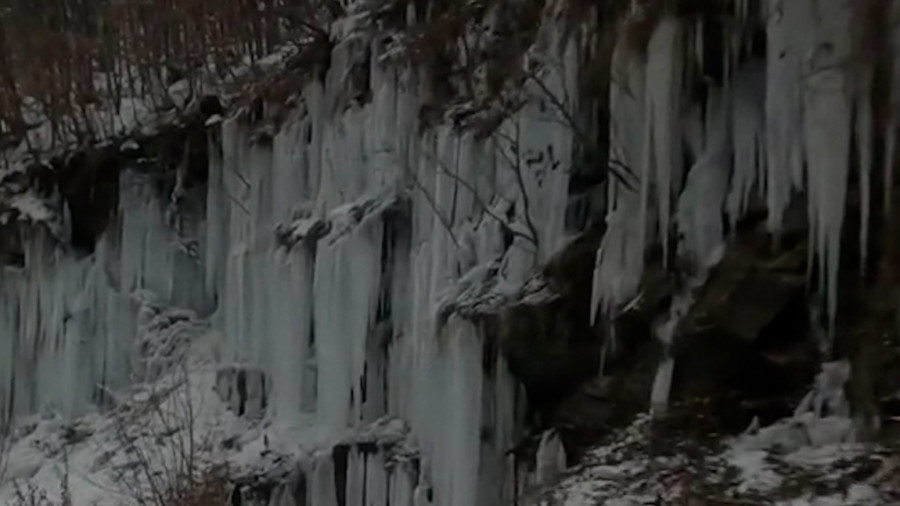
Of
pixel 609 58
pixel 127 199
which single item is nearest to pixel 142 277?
pixel 127 199

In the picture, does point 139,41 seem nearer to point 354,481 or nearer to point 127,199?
point 127,199

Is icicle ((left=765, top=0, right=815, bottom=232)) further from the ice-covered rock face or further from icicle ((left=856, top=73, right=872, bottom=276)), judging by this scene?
the ice-covered rock face

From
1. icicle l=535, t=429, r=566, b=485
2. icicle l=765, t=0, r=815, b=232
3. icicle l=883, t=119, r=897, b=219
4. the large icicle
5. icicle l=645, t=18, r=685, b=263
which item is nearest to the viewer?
icicle l=883, t=119, r=897, b=219

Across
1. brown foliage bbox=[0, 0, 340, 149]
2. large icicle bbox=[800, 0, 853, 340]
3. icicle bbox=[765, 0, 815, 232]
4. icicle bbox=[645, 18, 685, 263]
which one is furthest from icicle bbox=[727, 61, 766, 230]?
brown foliage bbox=[0, 0, 340, 149]

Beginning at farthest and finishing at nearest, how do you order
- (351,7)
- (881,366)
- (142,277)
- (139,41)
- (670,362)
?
1. (139,41)
2. (142,277)
3. (351,7)
4. (670,362)
5. (881,366)

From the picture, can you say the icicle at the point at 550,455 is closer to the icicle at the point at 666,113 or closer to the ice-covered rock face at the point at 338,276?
the ice-covered rock face at the point at 338,276

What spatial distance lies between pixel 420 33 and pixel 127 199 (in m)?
4.17

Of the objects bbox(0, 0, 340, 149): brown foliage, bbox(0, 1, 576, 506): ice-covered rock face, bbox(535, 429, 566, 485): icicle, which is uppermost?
bbox(0, 0, 340, 149): brown foliage

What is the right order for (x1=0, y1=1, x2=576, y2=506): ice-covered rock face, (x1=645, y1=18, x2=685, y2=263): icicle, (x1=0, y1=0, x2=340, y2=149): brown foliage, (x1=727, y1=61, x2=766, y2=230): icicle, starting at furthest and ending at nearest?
(x1=0, y1=0, x2=340, y2=149): brown foliage < (x1=0, y1=1, x2=576, y2=506): ice-covered rock face < (x1=645, y1=18, x2=685, y2=263): icicle < (x1=727, y1=61, x2=766, y2=230): icicle

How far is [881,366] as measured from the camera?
661cm

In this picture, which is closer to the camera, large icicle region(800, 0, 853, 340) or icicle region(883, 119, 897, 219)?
icicle region(883, 119, 897, 219)

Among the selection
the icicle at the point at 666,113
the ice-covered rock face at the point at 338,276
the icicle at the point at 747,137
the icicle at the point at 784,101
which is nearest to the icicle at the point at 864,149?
the icicle at the point at 784,101

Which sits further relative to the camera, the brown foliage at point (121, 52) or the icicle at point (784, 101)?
the brown foliage at point (121, 52)


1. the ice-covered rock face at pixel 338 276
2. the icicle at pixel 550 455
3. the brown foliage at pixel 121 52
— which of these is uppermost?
the brown foliage at pixel 121 52
